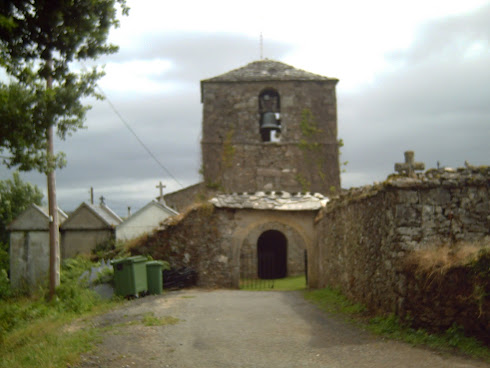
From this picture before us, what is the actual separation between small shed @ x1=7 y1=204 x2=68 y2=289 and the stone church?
6.80 metres

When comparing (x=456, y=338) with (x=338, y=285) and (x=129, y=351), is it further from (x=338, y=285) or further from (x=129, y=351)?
(x=338, y=285)

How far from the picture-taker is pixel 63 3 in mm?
8039

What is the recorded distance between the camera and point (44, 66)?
8.75 m

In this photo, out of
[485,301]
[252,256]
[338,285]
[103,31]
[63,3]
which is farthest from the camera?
[252,256]

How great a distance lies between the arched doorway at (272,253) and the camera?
2514 centimetres

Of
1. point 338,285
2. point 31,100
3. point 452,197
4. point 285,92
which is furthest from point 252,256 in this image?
point 31,100

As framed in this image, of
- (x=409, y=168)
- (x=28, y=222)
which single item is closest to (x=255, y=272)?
(x=28, y=222)

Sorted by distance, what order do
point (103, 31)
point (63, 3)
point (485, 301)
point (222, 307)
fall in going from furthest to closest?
point (222, 307) → point (103, 31) → point (63, 3) → point (485, 301)

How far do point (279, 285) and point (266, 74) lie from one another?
970 centimetres

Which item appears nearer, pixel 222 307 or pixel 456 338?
pixel 456 338

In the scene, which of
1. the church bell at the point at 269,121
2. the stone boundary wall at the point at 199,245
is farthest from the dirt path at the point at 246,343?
the church bell at the point at 269,121

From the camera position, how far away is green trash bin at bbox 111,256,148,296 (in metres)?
15.0

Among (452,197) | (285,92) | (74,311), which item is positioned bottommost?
(74,311)

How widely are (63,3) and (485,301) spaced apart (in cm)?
728
